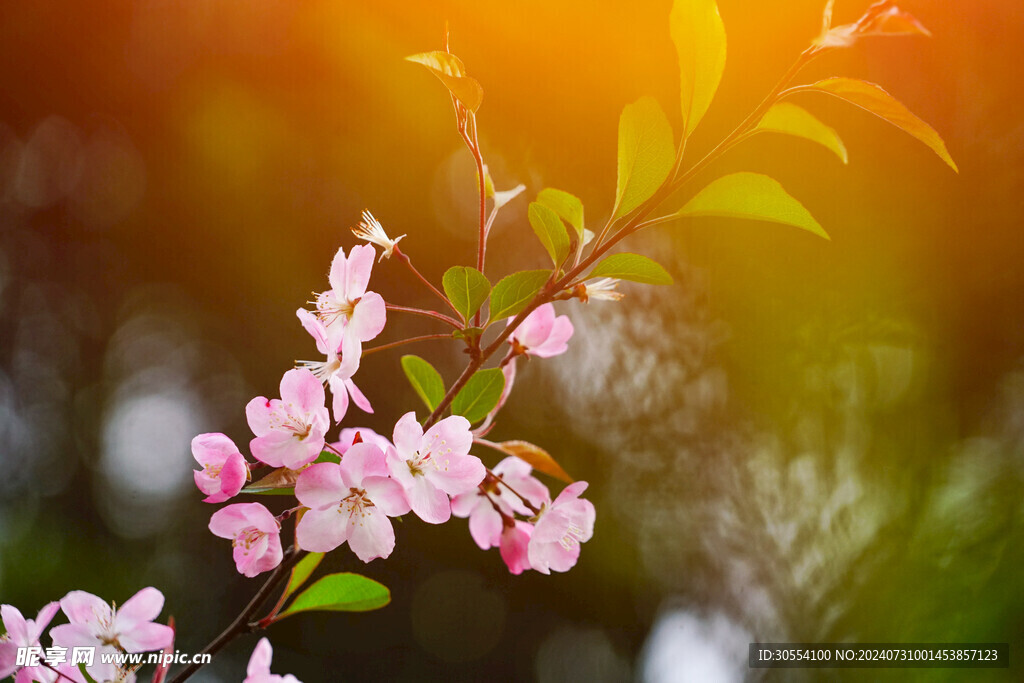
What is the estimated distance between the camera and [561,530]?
13.2 inches

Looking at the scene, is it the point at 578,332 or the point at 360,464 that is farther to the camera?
the point at 578,332

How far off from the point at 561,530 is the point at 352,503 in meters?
0.12

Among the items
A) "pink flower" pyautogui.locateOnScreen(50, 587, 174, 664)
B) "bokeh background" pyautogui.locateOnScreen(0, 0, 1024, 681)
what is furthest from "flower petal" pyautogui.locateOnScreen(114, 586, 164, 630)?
"bokeh background" pyautogui.locateOnScreen(0, 0, 1024, 681)

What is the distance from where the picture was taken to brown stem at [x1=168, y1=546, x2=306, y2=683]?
0.28m

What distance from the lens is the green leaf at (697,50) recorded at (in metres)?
0.27

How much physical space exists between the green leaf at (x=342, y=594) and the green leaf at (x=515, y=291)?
0.47ft

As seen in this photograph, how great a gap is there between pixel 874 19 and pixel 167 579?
1553 millimetres

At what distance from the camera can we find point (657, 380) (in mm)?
1373

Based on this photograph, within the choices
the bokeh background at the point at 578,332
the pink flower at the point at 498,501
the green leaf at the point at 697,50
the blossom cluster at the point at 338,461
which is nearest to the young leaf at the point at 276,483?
the blossom cluster at the point at 338,461

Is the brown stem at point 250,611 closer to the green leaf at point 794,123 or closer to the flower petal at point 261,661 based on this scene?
the flower petal at point 261,661

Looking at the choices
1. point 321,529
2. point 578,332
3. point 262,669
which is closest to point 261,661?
point 262,669

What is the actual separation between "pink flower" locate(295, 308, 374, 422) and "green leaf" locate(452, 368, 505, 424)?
42mm

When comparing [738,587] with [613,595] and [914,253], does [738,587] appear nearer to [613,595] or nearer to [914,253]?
[613,595]

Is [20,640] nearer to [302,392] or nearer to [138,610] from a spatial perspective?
[138,610]
